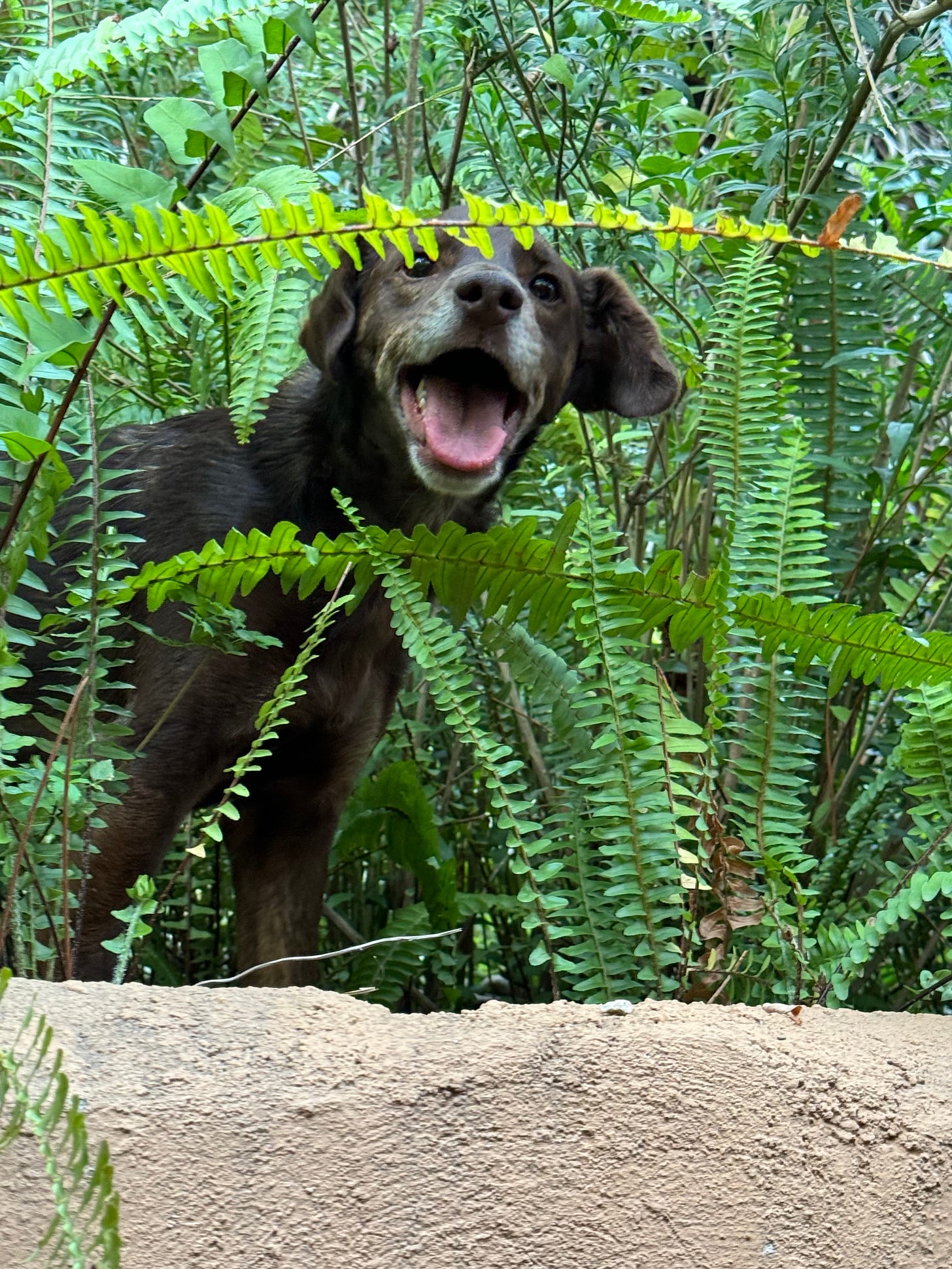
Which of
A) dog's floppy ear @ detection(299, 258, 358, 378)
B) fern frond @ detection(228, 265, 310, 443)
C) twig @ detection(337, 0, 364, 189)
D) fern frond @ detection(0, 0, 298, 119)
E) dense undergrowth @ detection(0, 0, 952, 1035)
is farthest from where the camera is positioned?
twig @ detection(337, 0, 364, 189)

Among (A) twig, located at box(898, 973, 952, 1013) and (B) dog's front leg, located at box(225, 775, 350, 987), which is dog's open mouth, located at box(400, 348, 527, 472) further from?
(A) twig, located at box(898, 973, 952, 1013)

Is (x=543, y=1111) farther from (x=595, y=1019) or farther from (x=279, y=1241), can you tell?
(x=279, y=1241)

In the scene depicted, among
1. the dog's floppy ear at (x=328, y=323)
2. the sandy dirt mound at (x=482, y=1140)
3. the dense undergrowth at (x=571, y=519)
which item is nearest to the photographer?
the sandy dirt mound at (x=482, y=1140)

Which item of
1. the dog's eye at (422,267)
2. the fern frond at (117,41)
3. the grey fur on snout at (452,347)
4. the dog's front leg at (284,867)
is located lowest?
the dog's front leg at (284,867)

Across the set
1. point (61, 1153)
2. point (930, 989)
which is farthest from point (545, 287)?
point (61, 1153)

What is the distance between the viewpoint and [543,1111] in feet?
5.61

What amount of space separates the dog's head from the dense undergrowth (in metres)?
0.15

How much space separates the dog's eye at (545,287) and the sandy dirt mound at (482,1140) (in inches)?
93.3

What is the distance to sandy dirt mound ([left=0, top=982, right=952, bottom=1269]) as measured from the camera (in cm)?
157

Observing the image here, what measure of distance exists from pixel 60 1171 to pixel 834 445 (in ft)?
9.02

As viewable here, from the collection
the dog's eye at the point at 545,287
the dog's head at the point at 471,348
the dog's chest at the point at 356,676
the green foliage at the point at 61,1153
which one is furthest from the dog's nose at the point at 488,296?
the green foliage at the point at 61,1153

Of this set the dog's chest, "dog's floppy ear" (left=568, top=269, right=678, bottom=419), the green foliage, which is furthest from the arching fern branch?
"dog's floppy ear" (left=568, top=269, right=678, bottom=419)

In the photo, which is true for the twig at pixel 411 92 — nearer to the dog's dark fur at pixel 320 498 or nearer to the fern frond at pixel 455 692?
the dog's dark fur at pixel 320 498

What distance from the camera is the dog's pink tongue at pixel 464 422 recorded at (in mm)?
3453
